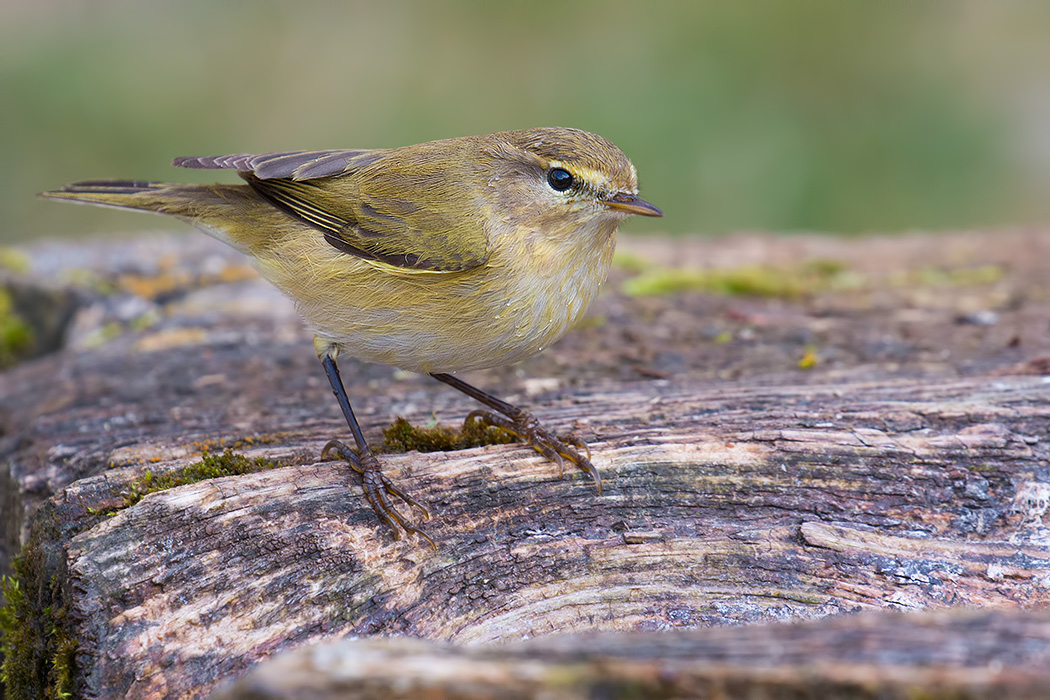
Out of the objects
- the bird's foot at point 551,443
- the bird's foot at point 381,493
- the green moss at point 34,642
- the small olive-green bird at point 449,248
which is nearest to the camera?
the green moss at point 34,642

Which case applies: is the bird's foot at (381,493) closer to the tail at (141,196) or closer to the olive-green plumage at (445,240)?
the olive-green plumage at (445,240)

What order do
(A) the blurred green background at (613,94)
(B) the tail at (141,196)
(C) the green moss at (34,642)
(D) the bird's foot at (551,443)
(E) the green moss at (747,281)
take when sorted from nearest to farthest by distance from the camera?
1. (C) the green moss at (34,642)
2. (D) the bird's foot at (551,443)
3. (B) the tail at (141,196)
4. (E) the green moss at (747,281)
5. (A) the blurred green background at (613,94)

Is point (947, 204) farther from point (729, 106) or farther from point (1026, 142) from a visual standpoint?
point (729, 106)

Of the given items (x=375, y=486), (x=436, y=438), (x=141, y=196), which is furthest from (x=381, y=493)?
(x=141, y=196)

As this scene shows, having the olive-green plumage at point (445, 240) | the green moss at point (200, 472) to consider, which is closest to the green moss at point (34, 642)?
the green moss at point (200, 472)

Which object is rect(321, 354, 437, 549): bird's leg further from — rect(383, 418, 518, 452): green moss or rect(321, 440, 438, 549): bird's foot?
rect(383, 418, 518, 452): green moss

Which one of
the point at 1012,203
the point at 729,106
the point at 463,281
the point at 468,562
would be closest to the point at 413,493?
the point at 468,562

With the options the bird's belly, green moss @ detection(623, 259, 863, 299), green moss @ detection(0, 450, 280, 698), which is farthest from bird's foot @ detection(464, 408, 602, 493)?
green moss @ detection(623, 259, 863, 299)
